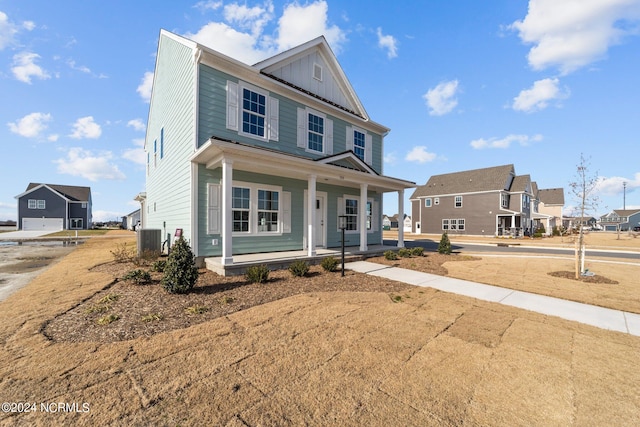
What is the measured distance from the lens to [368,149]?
48.0 ft

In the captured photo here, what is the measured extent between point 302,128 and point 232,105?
3067 mm

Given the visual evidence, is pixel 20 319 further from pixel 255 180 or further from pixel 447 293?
pixel 447 293

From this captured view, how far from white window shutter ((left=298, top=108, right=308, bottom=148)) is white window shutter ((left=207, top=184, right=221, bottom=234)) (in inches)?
159

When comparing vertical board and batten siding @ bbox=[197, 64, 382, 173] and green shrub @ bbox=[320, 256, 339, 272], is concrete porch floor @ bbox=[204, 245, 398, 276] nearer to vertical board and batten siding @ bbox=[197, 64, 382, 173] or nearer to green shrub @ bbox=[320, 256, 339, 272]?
green shrub @ bbox=[320, 256, 339, 272]

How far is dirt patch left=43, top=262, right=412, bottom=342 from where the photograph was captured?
410 centimetres

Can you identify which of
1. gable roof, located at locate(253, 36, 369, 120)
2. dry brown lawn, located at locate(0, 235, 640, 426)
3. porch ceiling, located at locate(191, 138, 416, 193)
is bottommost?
→ dry brown lawn, located at locate(0, 235, 640, 426)

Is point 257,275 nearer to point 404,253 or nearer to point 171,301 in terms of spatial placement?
point 171,301

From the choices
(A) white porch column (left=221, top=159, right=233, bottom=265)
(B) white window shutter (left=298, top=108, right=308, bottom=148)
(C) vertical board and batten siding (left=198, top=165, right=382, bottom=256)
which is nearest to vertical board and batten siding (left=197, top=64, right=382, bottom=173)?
(B) white window shutter (left=298, top=108, right=308, bottom=148)

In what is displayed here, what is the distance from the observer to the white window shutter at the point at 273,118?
10266mm

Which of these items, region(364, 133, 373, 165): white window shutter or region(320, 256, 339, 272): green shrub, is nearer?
region(320, 256, 339, 272): green shrub

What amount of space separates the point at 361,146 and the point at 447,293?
376 inches

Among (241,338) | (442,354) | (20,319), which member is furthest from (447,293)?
(20,319)

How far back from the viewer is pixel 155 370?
302 cm

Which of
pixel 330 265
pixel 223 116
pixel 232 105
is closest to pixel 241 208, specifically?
pixel 223 116
